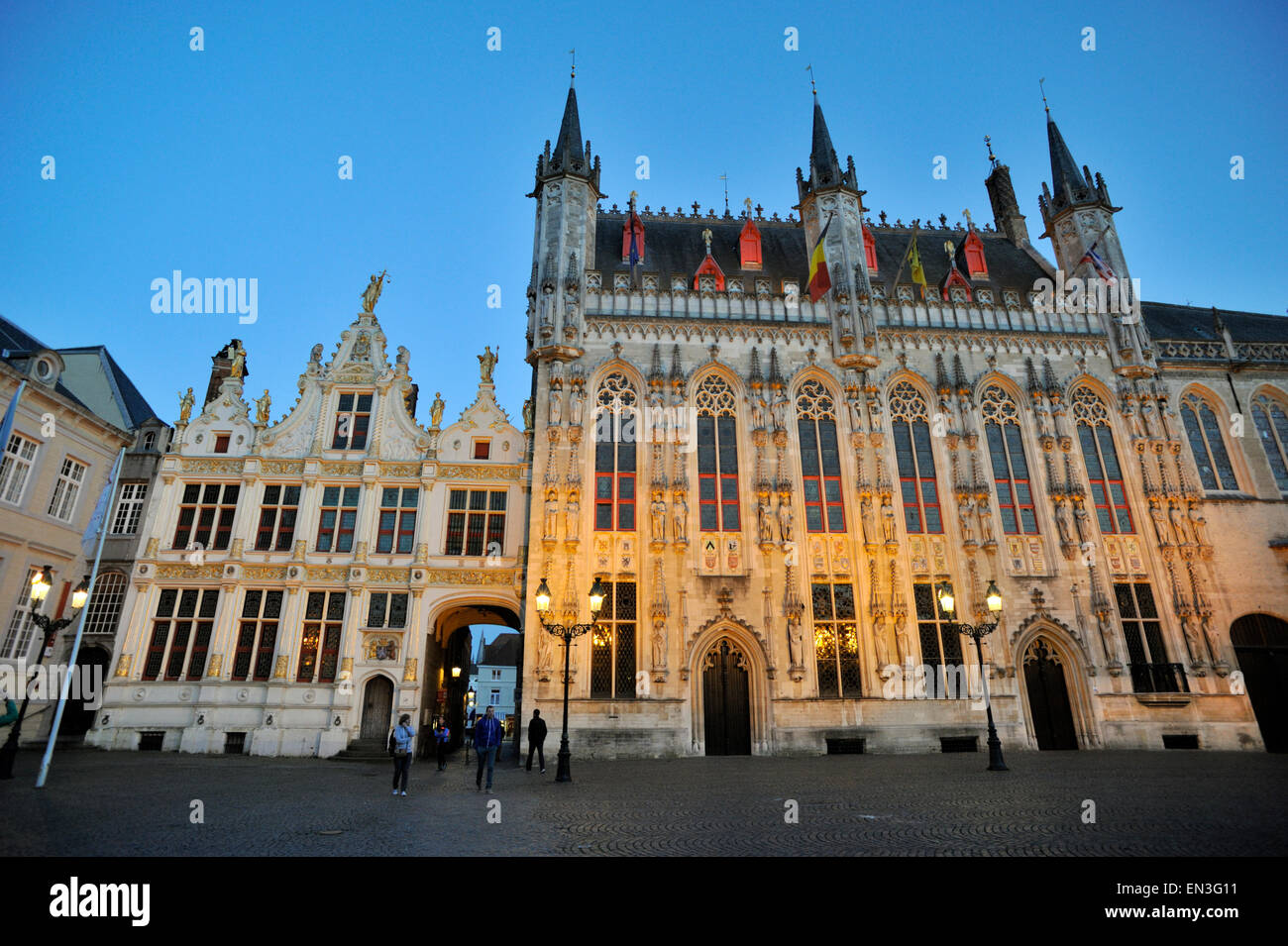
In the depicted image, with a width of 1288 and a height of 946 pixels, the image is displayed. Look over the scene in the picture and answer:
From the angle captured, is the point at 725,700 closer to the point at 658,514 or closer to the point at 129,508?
the point at 658,514

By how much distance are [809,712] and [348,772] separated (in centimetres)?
1396

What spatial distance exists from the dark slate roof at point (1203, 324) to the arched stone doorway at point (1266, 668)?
12406 millimetres

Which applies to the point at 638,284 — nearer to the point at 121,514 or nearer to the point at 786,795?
the point at 786,795

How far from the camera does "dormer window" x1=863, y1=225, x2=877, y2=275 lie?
3018cm

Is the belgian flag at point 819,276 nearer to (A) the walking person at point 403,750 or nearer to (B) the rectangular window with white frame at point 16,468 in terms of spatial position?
(A) the walking person at point 403,750

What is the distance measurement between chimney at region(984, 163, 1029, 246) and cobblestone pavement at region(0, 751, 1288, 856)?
26.8 metres

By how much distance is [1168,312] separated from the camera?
106ft

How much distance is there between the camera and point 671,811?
403 inches

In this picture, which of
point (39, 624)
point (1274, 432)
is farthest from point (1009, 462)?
point (39, 624)

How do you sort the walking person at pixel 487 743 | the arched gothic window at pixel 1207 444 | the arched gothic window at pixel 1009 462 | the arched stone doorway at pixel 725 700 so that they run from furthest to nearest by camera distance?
the arched gothic window at pixel 1207 444 < the arched gothic window at pixel 1009 462 < the arched stone doorway at pixel 725 700 < the walking person at pixel 487 743

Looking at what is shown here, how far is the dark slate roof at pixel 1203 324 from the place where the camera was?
30.2 m

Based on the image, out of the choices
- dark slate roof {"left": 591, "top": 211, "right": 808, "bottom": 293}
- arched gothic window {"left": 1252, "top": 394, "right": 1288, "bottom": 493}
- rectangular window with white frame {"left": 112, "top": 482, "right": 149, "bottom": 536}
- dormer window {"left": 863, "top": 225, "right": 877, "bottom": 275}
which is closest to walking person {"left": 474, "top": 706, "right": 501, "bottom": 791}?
dark slate roof {"left": 591, "top": 211, "right": 808, "bottom": 293}

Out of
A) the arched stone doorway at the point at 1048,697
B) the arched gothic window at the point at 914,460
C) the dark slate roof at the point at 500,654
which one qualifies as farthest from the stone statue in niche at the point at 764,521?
the dark slate roof at the point at 500,654

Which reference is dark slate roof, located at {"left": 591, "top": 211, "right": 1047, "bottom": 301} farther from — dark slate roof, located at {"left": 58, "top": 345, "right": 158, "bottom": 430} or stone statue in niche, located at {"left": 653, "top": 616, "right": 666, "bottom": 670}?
dark slate roof, located at {"left": 58, "top": 345, "right": 158, "bottom": 430}
